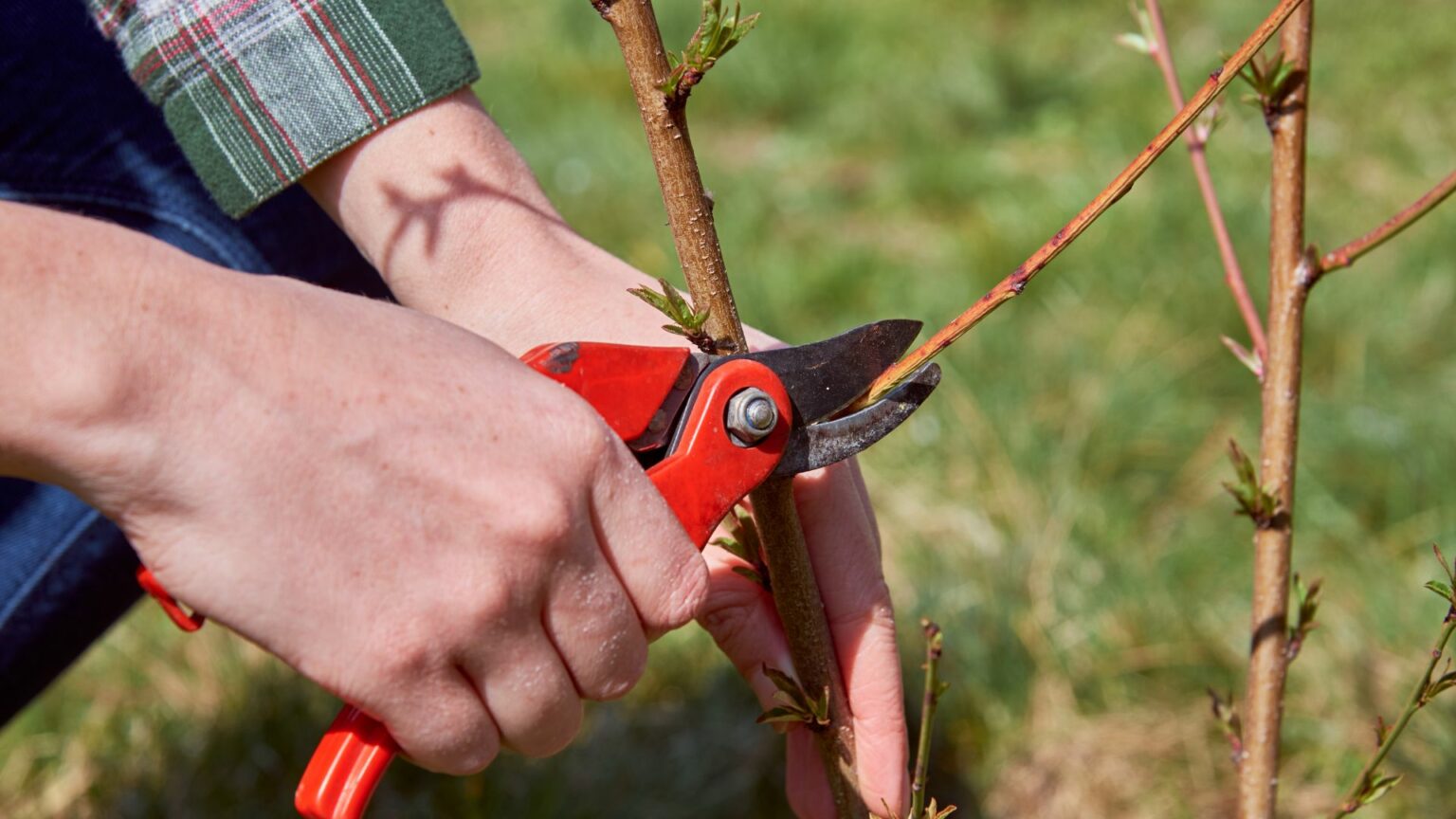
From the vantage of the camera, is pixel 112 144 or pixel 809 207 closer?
pixel 112 144

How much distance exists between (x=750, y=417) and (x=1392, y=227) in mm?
589

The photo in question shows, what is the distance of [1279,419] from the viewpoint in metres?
1.23

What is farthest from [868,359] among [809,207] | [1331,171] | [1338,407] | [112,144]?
[1331,171]

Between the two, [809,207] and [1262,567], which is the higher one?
[1262,567]

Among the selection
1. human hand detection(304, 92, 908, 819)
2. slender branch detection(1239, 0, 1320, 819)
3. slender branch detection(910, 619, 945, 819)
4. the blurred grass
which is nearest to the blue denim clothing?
human hand detection(304, 92, 908, 819)

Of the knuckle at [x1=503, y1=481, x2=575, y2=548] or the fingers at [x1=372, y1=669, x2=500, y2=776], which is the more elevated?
the knuckle at [x1=503, y1=481, x2=575, y2=548]

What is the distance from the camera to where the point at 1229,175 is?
3674mm

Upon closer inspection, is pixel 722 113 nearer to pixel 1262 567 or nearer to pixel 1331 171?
pixel 1331 171

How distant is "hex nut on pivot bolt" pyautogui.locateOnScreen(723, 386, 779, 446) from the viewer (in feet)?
3.52

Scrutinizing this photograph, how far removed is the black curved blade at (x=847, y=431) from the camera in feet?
3.65

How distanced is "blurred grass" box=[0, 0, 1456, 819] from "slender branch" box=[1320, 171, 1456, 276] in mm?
1174

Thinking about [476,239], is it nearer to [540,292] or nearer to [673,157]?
[540,292]

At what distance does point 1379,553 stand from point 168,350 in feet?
7.67

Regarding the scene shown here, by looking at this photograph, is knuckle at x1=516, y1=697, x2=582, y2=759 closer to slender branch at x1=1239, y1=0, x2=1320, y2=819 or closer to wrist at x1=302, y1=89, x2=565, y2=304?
wrist at x1=302, y1=89, x2=565, y2=304
